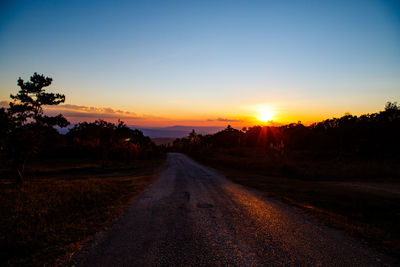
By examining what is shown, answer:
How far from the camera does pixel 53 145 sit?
19.2 meters

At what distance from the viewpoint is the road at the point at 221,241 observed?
17.7 feet

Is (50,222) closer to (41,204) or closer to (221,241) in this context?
(41,204)

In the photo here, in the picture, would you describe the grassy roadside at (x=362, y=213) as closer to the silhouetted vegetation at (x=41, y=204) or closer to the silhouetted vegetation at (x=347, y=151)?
the silhouetted vegetation at (x=41, y=204)

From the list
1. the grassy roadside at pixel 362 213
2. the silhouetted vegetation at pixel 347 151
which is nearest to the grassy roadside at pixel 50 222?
the grassy roadside at pixel 362 213

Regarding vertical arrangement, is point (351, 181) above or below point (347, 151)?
below

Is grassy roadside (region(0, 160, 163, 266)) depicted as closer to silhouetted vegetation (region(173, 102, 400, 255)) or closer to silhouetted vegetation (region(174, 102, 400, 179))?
silhouetted vegetation (region(173, 102, 400, 255))

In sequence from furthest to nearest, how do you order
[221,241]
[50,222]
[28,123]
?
1. [28,123]
2. [50,222]
3. [221,241]

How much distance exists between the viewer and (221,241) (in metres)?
6.52

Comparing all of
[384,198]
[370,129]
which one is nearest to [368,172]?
[384,198]

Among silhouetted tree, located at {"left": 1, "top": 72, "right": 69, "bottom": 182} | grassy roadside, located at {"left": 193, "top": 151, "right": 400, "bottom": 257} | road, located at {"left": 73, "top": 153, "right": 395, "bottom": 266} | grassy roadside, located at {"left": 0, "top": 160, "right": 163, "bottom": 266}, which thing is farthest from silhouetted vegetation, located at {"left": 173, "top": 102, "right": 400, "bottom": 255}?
silhouetted tree, located at {"left": 1, "top": 72, "right": 69, "bottom": 182}

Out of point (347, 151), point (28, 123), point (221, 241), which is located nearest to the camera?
point (221, 241)

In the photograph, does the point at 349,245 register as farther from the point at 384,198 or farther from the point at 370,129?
the point at 370,129

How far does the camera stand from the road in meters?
5.39

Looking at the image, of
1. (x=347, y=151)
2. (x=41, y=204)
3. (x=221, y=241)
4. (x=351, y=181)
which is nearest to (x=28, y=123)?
(x=41, y=204)
